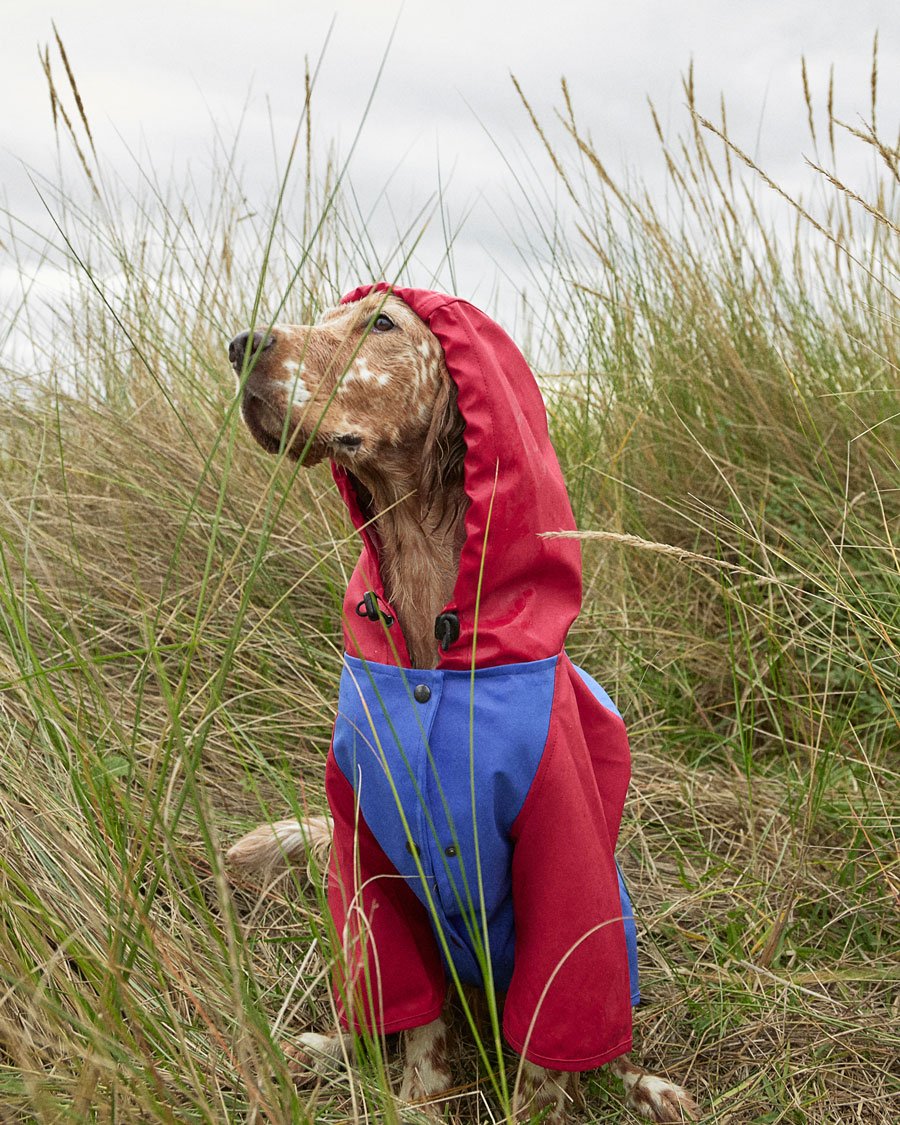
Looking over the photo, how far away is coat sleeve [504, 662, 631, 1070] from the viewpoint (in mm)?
1816

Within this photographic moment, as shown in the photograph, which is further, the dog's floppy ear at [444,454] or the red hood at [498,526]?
the dog's floppy ear at [444,454]

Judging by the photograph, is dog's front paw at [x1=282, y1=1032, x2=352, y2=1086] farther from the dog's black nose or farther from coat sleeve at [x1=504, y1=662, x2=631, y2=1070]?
the dog's black nose

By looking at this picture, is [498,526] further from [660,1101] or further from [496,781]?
[660,1101]

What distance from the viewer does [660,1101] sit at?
6.42 feet

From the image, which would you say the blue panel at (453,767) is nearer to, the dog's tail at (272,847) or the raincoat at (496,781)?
the raincoat at (496,781)

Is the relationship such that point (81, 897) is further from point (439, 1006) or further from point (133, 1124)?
point (439, 1006)

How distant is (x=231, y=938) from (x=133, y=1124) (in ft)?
0.97

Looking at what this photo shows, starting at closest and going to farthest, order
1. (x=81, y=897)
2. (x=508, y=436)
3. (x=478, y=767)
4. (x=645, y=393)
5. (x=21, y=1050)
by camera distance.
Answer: (x=21, y=1050)
(x=81, y=897)
(x=478, y=767)
(x=508, y=436)
(x=645, y=393)

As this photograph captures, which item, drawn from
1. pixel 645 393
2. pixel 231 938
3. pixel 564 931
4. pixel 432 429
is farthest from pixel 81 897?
pixel 645 393

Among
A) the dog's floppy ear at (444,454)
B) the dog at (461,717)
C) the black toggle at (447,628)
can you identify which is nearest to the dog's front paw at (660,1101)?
the dog at (461,717)

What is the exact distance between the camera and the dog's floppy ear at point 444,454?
80.6 inches

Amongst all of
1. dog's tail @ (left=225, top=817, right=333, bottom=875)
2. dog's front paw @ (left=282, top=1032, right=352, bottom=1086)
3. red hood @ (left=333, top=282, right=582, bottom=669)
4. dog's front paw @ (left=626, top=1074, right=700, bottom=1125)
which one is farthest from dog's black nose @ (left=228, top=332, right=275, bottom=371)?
dog's front paw @ (left=626, top=1074, right=700, bottom=1125)

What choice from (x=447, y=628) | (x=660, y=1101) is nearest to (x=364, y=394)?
(x=447, y=628)

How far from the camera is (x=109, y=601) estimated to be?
3.14 m
